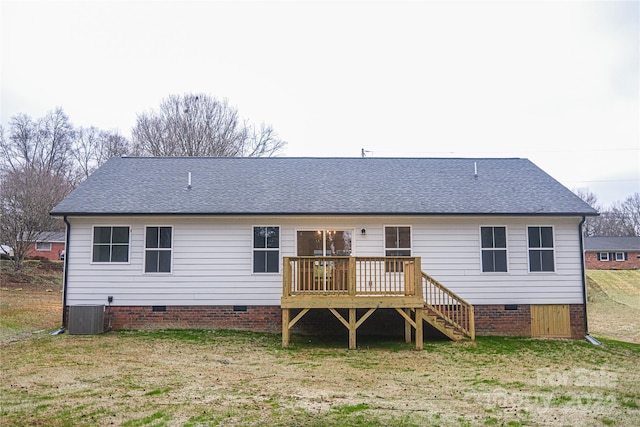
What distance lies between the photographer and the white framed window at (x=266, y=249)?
39.5 ft

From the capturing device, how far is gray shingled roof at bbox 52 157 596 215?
39.5 feet

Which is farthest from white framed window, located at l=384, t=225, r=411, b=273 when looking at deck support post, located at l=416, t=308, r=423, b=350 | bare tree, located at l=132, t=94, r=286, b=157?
bare tree, located at l=132, t=94, r=286, b=157

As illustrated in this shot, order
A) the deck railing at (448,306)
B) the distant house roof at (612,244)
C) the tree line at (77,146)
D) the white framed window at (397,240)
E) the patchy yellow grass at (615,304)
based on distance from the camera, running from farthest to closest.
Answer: the distant house roof at (612,244), the tree line at (77,146), the patchy yellow grass at (615,304), the white framed window at (397,240), the deck railing at (448,306)

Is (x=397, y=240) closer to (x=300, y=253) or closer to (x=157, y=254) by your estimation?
(x=300, y=253)

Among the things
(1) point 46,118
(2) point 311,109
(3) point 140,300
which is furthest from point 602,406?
(1) point 46,118

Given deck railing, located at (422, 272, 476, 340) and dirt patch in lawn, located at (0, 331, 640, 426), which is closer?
dirt patch in lawn, located at (0, 331, 640, 426)

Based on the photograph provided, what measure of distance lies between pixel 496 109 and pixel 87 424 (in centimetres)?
2754

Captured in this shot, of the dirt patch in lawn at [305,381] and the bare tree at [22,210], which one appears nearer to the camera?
the dirt patch in lawn at [305,381]

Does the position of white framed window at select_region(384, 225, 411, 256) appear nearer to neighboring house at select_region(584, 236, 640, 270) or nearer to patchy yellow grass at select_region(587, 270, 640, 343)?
patchy yellow grass at select_region(587, 270, 640, 343)

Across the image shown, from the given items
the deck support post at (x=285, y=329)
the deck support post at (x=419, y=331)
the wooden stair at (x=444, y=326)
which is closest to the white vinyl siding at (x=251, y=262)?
the wooden stair at (x=444, y=326)

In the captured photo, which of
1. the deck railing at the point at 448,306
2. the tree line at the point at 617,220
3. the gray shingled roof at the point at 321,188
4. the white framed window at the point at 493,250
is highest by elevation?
the tree line at the point at 617,220

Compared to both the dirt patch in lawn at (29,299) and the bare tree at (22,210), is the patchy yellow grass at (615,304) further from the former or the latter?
the bare tree at (22,210)

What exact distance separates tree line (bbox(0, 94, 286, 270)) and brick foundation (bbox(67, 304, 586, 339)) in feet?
40.0

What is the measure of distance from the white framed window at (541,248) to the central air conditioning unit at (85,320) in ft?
36.5
